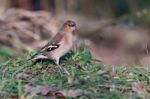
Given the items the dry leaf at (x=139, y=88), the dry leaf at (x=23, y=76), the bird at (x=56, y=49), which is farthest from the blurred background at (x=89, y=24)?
the dry leaf at (x=139, y=88)

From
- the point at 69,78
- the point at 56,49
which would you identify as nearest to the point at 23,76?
the point at 69,78

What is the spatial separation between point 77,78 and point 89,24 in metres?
11.6

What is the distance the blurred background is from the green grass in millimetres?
6906

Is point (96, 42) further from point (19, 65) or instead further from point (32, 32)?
point (19, 65)

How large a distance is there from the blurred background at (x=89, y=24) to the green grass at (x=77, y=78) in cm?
691

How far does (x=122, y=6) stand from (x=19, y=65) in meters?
10.8

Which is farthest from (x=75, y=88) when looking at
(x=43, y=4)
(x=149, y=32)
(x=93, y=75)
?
(x=43, y=4)

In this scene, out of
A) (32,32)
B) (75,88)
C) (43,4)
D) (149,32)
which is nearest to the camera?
(75,88)

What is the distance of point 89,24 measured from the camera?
19.5 meters

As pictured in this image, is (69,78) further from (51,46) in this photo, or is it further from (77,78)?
(51,46)

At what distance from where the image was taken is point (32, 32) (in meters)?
17.1

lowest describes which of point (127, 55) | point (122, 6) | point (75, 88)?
point (75, 88)

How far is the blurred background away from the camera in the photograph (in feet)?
55.5

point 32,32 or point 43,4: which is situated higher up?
point 43,4
